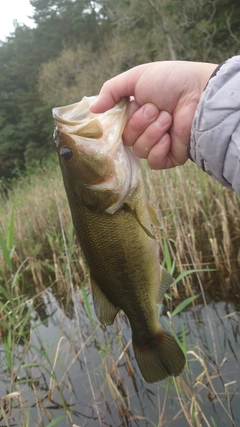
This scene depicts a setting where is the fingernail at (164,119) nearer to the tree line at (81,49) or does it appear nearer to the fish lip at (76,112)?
the fish lip at (76,112)

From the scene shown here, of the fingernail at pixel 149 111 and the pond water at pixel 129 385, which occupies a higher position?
the fingernail at pixel 149 111

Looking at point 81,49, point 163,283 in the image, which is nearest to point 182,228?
point 163,283

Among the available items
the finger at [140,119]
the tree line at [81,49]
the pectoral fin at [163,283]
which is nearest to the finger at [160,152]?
the finger at [140,119]

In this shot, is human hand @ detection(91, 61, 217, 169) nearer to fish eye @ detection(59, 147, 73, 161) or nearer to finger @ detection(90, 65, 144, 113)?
finger @ detection(90, 65, 144, 113)

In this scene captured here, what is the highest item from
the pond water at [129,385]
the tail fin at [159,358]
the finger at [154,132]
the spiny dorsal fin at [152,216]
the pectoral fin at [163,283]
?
the finger at [154,132]

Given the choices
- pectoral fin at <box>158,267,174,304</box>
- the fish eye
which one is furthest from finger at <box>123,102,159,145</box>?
pectoral fin at <box>158,267,174,304</box>

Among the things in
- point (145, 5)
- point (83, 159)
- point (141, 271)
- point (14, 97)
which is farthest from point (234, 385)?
point (14, 97)
